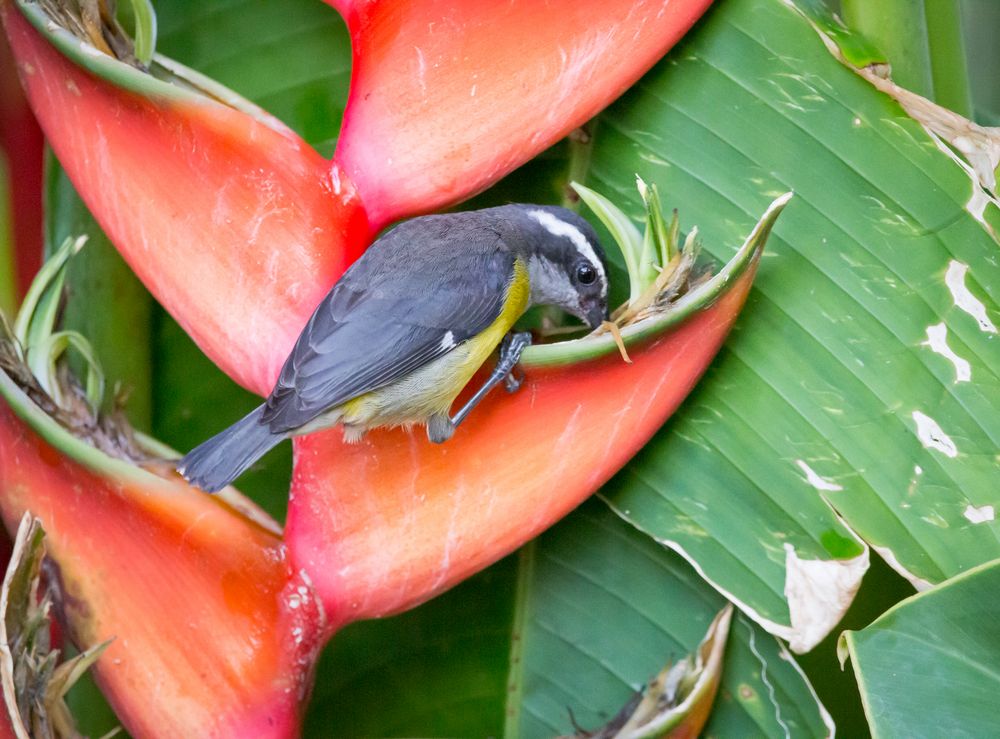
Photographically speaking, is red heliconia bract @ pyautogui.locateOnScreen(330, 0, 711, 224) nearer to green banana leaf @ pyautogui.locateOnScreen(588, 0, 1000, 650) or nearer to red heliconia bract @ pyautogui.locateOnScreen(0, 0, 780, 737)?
red heliconia bract @ pyautogui.locateOnScreen(0, 0, 780, 737)

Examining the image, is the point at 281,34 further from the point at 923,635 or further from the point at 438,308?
the point at 923,635

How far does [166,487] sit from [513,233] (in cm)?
43

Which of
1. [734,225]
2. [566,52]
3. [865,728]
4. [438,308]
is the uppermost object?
[566,52]

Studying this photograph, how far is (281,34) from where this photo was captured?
109cm

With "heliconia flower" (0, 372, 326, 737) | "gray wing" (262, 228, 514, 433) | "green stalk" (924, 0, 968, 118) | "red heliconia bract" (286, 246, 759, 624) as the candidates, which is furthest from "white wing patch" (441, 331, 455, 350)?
"green stalk" (924, 0, 968, 118)

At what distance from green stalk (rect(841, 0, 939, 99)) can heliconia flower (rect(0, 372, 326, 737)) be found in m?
0.70

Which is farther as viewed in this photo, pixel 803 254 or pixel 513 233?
pixel 513 233

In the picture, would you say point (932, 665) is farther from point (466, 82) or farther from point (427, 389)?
point (466, 82)

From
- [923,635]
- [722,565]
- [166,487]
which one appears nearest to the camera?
[923,635]

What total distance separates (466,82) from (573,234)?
0.21 m

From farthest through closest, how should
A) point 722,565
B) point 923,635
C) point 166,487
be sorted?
point 722,565, point 166,487, point 923,635

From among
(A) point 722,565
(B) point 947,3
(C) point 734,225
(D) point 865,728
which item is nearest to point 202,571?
(A) point 722,565

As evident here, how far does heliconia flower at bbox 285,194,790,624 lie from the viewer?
0.85 meters

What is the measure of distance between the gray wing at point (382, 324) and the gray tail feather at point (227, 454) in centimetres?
2
